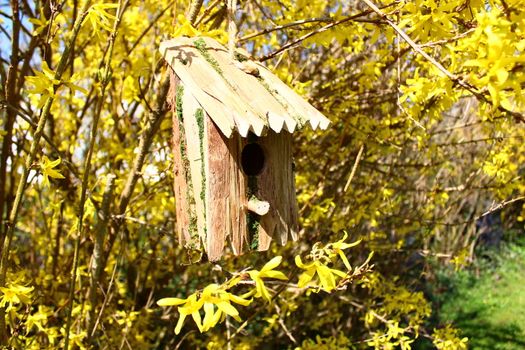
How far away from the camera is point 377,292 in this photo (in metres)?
3.96

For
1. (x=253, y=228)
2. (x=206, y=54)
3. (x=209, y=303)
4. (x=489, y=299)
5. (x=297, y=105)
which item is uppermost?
(x=206, y=54)

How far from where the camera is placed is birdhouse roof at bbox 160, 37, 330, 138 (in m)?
1.59

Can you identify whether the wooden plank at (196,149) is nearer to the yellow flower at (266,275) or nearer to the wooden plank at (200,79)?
the wooden plank at (200,79)

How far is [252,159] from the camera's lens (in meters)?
1.91

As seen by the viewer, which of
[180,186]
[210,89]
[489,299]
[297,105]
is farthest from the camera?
[489,299]

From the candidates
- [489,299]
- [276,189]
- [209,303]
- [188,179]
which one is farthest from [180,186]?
[489,299]

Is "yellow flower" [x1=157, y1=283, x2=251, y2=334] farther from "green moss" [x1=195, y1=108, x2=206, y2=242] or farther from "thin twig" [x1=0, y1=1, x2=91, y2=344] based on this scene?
"thin twig" [x1=0, y1=1, x2=91, y2=344]

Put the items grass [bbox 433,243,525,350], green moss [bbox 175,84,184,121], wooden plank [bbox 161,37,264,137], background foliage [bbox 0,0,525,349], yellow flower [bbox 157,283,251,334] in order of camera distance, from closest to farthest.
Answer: yellow flower [bbox 157,283,251,334] → wooden plank [bbox 161,37,264,137] → background foliage [bbox 0,0,525,349] → green moss [bbox 175,84,184,121] → grass [bbox 433,243,525,350]

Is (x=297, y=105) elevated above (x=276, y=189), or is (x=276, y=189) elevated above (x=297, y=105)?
(x=297, y=105)

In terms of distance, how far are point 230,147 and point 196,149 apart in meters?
0.11

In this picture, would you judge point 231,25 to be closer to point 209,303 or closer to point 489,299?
point 209,303

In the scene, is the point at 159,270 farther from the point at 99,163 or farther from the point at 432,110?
the point at 432,110

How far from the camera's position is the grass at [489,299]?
20.6 ft

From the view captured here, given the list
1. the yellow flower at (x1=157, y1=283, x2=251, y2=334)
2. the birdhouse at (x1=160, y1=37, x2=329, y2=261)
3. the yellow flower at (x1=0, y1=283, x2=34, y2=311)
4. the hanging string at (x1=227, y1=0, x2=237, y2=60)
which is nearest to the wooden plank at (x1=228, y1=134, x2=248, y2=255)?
the birdhouse at (x1=160, y1=37, x2=329, y2=261)
